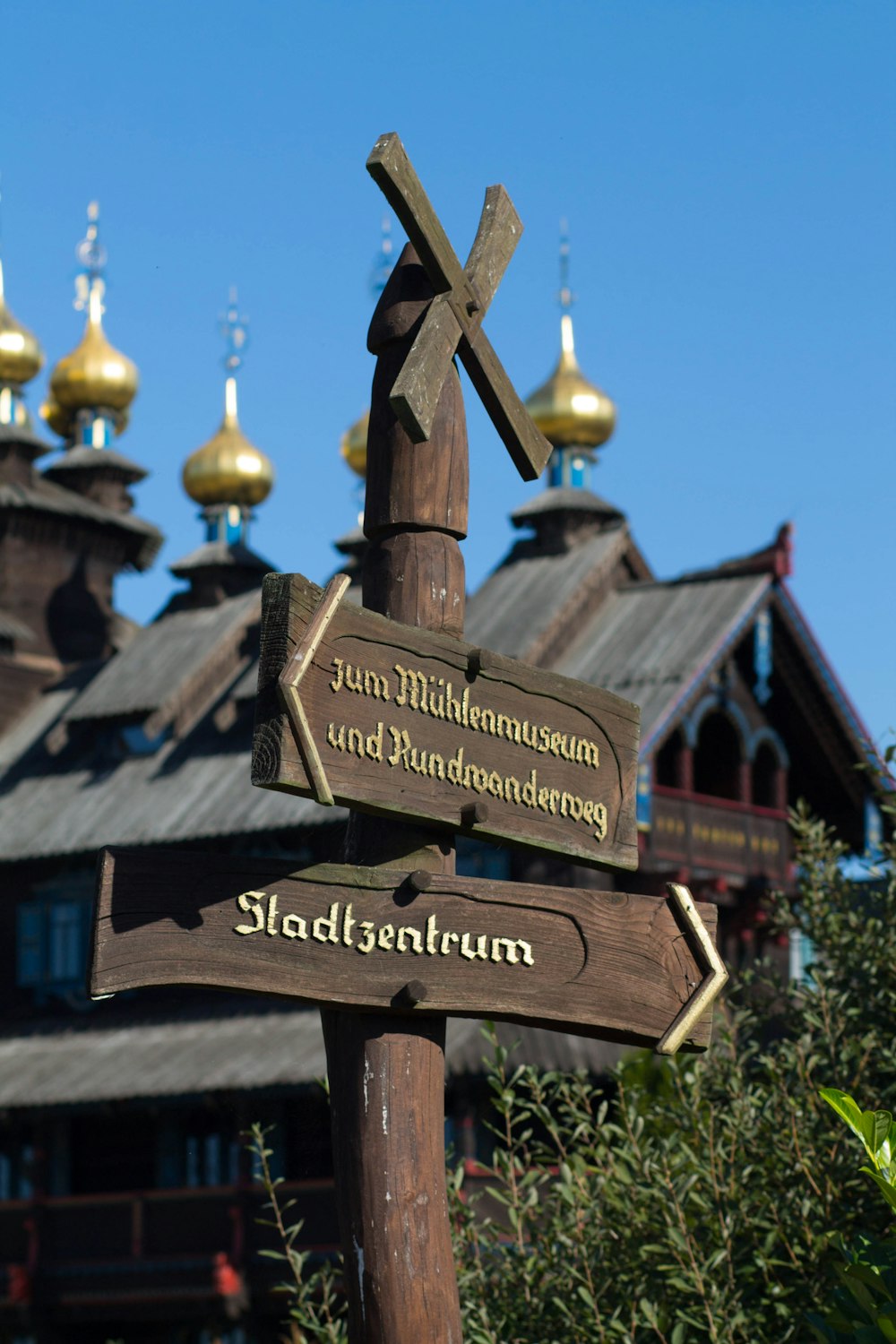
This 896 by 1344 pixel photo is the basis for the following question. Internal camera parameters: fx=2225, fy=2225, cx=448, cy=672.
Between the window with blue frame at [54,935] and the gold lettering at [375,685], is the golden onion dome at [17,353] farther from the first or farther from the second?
the gold lettering at [375,685]

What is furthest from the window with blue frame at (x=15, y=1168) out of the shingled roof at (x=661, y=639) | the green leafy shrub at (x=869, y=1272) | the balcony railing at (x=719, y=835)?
the green leafy shrub at (x=869, y=1272)

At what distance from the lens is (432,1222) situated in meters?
5.69

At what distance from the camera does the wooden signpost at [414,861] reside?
5.22 metres

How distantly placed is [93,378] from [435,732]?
32223mm

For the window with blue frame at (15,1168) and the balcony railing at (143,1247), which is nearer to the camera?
the balcony railing at (143,1247)

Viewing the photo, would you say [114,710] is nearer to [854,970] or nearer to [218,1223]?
[218,1223]

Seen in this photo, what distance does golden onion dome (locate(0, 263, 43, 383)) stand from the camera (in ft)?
119

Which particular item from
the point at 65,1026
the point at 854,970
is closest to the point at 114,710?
the point at 65,1026

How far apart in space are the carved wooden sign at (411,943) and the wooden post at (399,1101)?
15cm

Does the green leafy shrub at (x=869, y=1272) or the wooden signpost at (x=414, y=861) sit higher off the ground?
the wooden signpost at (x=414, y=861)

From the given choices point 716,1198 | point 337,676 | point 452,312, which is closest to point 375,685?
point 337,676

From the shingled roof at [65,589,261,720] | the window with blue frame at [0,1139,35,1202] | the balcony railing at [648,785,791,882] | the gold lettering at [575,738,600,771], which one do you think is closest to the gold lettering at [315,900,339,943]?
the gold lettering at [575,738,600,771]

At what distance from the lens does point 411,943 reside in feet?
18.4

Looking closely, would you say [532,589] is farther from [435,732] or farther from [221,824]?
[435,732]
